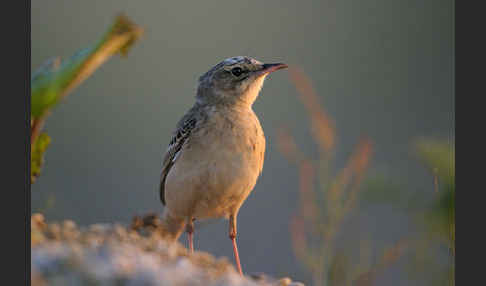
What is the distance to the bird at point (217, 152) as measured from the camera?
378 cm

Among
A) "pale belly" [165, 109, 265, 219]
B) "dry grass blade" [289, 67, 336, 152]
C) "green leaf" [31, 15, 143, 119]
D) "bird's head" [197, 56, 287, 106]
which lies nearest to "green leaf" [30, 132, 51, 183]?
"green leaf" [31, 15, 143, 119]

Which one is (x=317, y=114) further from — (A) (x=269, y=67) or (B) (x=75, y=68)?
(B) (x=75, y=68)

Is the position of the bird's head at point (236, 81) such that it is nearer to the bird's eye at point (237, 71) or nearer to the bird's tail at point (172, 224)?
the bird's eye at point (237, 71)

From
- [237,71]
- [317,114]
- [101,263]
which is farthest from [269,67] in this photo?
[101,263]

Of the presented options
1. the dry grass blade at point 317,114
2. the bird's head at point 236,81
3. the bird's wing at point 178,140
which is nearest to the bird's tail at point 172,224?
the bird's wing at point 178,140

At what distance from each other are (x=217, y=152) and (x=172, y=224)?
1014mm

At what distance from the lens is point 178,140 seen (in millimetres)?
4090

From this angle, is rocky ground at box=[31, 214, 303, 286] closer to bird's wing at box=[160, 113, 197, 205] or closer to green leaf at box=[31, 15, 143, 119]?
green leaf at box=[31, 15, 143, 119]

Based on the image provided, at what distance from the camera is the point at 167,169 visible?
427 cm

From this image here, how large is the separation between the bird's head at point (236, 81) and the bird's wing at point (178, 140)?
259 mm

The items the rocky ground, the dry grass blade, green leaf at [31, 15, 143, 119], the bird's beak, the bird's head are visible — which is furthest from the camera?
the bird's head

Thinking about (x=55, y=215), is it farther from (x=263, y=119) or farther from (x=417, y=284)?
(x=263, y=119)

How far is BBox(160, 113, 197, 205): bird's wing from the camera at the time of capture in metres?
4.03

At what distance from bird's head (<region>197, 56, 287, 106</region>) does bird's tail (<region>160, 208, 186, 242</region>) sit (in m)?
1.02
